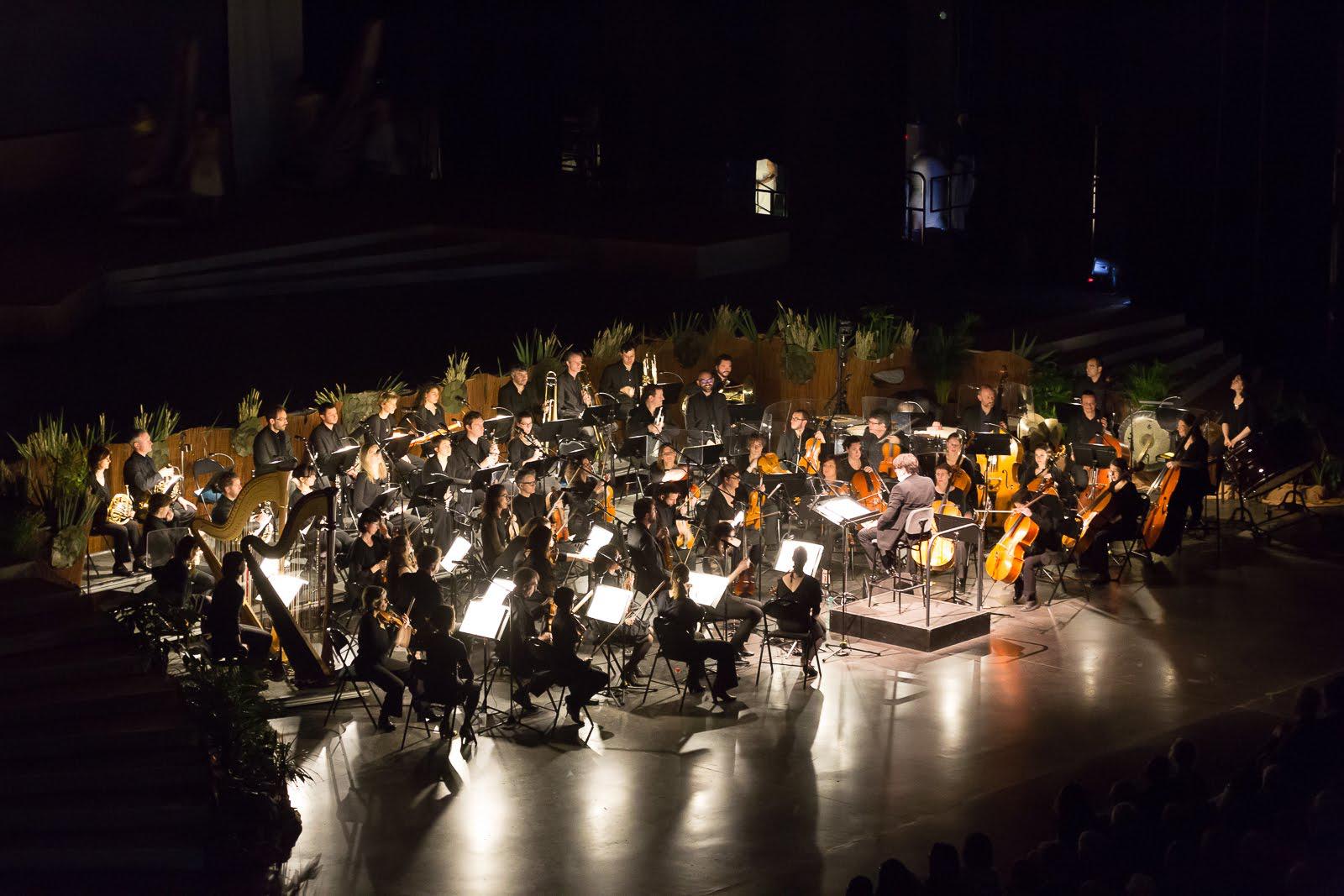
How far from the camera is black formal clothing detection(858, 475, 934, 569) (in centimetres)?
1385

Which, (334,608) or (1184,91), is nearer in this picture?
(334,608)

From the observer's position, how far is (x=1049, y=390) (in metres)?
18.0

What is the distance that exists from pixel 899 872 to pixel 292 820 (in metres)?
3.97

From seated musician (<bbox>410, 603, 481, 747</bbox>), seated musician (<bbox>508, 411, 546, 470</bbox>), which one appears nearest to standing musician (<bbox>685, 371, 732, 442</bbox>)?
seated musician (<bbox>508, 411, 546, 470</bbox>)

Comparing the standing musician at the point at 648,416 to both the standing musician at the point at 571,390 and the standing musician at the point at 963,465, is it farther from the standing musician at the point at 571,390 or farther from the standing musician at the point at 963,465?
the standing musician at the point at 963,465

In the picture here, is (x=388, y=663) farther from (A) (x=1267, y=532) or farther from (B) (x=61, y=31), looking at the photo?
(B) (x=61, y=31)

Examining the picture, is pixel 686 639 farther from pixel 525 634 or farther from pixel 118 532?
pixel 118 532

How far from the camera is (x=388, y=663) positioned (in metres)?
11.5

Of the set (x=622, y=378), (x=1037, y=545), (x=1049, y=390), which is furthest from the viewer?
(x=1049, y=390)

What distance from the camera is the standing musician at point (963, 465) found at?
14742 mm

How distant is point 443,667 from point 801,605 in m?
2.72

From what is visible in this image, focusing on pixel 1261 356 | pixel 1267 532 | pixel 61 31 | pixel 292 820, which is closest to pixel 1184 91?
pixel 1261 356

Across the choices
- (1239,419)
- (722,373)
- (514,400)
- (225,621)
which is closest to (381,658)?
(225,621)

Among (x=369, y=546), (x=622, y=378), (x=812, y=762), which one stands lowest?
(x=812, y=762)
